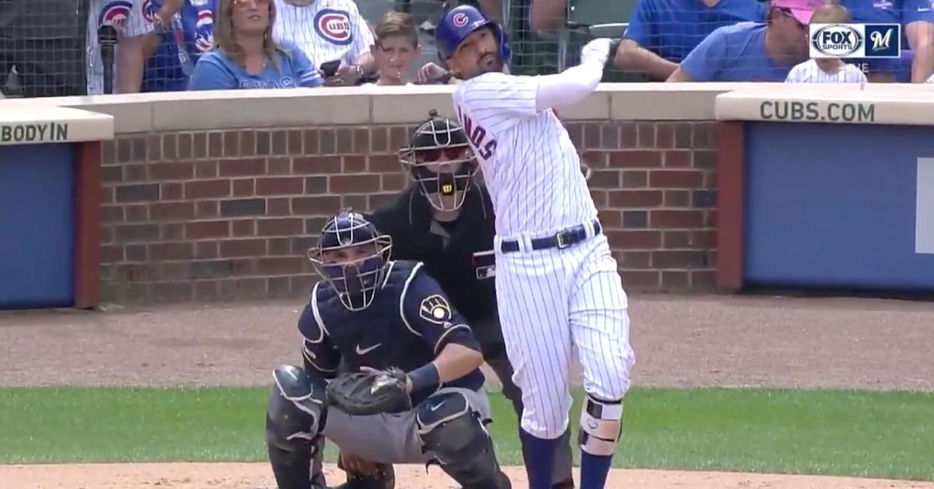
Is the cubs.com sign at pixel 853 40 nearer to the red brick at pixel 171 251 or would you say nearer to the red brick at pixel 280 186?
the red brick at pixel 280 186

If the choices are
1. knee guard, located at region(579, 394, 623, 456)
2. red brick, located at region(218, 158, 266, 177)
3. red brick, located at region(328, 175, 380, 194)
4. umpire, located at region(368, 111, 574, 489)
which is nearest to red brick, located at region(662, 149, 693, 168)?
red brick, located at region(328, 175, 380, 194)

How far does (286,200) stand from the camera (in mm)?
9125

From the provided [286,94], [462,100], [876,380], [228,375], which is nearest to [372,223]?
[462,100]

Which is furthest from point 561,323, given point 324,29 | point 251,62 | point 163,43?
point 163,43

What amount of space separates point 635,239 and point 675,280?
0.29m

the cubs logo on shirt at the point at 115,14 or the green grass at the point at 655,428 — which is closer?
the green grass at the point at 655,428

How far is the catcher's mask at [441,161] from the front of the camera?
17.7 feet

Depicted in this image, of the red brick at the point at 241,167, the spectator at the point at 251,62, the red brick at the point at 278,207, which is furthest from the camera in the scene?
the red brick at the point at 278,207

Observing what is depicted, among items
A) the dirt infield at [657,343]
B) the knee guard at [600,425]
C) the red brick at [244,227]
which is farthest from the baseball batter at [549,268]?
the red brick at [244,227]

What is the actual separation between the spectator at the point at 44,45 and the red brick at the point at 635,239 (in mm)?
2770

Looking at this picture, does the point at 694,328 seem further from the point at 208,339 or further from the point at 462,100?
the point at 462,100

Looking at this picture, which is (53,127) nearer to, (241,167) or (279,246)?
(241,167)

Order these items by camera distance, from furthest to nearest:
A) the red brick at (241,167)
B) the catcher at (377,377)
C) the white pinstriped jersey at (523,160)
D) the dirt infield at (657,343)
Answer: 1. the red brick at (241,167)
2. the dirt infield at (657,343)
3. the catcher at (377,377)
4. the white pinstriped jersey at (523,160)

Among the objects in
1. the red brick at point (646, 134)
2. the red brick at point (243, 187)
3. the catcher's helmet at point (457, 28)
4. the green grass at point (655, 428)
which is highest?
the catcher's helmet at point (457, 28)
